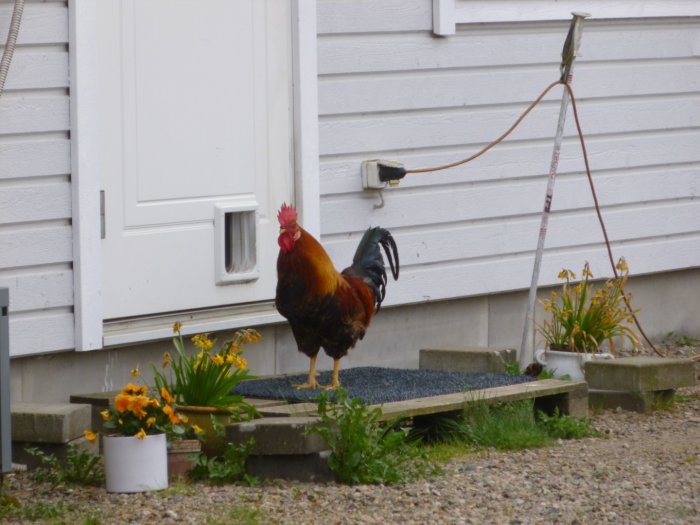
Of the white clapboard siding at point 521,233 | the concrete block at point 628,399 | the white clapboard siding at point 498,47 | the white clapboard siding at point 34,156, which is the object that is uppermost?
the white clapboard siding at point 498,47

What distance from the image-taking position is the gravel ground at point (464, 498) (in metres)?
5.66

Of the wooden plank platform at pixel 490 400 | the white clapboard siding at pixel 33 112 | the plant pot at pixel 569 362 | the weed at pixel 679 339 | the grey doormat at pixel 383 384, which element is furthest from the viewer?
the weed at pixel 679 339

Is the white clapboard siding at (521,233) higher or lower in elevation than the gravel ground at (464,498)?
higher

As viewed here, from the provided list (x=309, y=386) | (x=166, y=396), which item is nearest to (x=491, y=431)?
(x=309, y=386)

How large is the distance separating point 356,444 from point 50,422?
1334 mm

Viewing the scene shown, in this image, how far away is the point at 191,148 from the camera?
25.1 ft

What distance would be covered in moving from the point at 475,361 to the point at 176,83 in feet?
7.68

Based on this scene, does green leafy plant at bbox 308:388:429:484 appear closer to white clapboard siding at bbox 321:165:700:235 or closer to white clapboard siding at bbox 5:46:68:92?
white clapboard siding at bbox 5:46:68:92

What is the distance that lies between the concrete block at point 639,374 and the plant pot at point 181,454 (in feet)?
9.43

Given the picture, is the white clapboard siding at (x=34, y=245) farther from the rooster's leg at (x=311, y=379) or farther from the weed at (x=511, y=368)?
the weed at (x=511, y=368)

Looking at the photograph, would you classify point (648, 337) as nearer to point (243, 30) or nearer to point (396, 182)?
point (396, 182)

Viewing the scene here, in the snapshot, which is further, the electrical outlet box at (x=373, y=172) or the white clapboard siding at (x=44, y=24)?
the electrical outlet box at (x=373, y=172)

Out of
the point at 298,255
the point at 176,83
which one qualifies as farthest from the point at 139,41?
the point at 298,255

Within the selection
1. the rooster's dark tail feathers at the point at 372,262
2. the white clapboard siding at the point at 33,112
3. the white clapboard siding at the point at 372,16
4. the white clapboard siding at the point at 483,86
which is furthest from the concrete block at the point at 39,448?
the white clapboard siding at the point at 372,16
